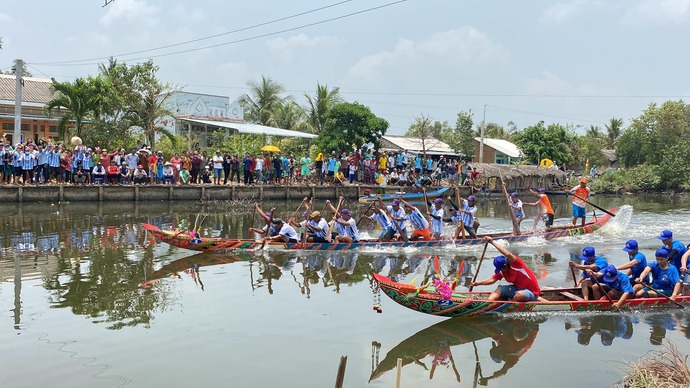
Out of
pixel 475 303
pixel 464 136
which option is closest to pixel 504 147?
pixel 464 136

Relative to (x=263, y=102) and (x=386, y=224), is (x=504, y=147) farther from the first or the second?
(x=386, y=224)

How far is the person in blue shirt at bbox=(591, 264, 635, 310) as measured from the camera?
11148mm

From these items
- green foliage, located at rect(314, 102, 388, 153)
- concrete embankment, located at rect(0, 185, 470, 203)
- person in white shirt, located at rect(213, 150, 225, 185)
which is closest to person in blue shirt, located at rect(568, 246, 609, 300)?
concrete embankment, located at rect(0, 185, 470, 203)

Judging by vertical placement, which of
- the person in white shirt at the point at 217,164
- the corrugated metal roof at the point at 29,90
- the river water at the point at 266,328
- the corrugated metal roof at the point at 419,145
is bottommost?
the river water at the point at 266,328

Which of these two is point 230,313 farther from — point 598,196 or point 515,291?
point 598,196

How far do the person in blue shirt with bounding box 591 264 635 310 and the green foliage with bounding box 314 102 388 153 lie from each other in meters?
26.0

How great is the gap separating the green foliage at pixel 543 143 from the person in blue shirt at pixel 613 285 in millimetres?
38658

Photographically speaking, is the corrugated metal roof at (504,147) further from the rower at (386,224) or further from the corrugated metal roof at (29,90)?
the rower at (386,224)

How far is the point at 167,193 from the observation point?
93.6 feet

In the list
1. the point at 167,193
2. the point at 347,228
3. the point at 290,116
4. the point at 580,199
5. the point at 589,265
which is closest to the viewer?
the point at 589,265

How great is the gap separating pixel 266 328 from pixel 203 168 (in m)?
20.5

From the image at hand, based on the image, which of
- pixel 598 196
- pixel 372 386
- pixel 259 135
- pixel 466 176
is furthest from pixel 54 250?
pixel 598 196

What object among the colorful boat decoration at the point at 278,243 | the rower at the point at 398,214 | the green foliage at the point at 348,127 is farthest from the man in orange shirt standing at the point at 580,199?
the green foliage at the point at 348,127

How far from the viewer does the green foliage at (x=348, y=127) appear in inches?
1437
